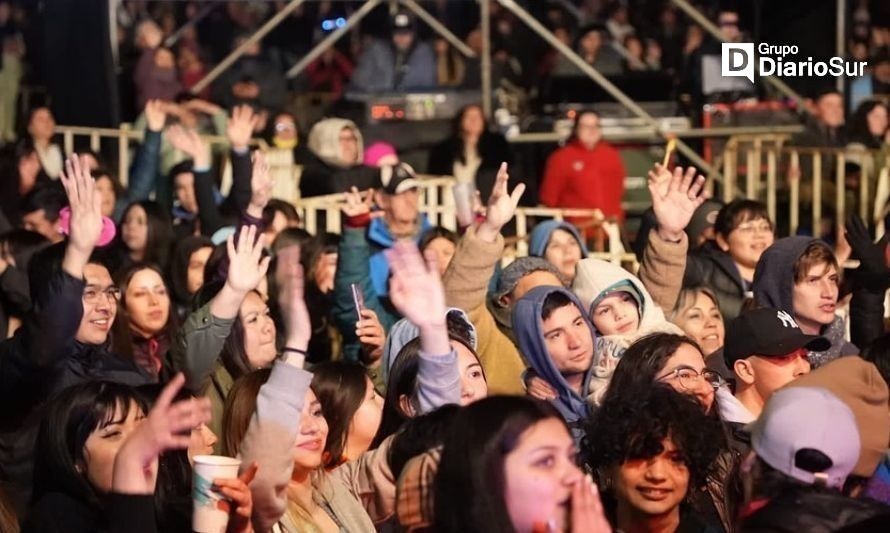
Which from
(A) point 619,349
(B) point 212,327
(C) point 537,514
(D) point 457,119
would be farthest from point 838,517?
(D) point 457,119

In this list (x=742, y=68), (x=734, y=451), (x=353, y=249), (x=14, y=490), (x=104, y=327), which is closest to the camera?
(x=734, y=451)

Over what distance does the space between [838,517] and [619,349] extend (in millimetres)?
2402

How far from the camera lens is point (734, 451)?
19.3ft

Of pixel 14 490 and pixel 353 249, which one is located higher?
pixel 353 249

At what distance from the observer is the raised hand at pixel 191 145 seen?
11.6 meters

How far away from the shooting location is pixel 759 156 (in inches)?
578

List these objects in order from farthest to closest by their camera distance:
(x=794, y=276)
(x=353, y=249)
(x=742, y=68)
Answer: (x=742, y=68)
(x=353, y=249)
(x=794, y=276)

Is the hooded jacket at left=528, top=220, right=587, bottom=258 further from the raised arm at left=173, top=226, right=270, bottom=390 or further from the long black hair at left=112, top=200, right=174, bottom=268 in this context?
the raised arm at left=173, top=226, right=270, bottom=390

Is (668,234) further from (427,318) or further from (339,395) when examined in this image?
(427,318)

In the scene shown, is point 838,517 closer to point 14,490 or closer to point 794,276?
point 14,490

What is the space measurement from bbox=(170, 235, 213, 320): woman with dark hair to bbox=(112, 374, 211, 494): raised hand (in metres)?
4.48

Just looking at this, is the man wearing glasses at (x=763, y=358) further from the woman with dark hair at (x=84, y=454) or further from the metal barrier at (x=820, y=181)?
the metal barrier at (x=820, y=181)

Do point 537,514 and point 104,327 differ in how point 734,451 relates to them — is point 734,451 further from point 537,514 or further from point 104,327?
point 104,327

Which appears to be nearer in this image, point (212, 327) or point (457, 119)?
point (212, 327)
